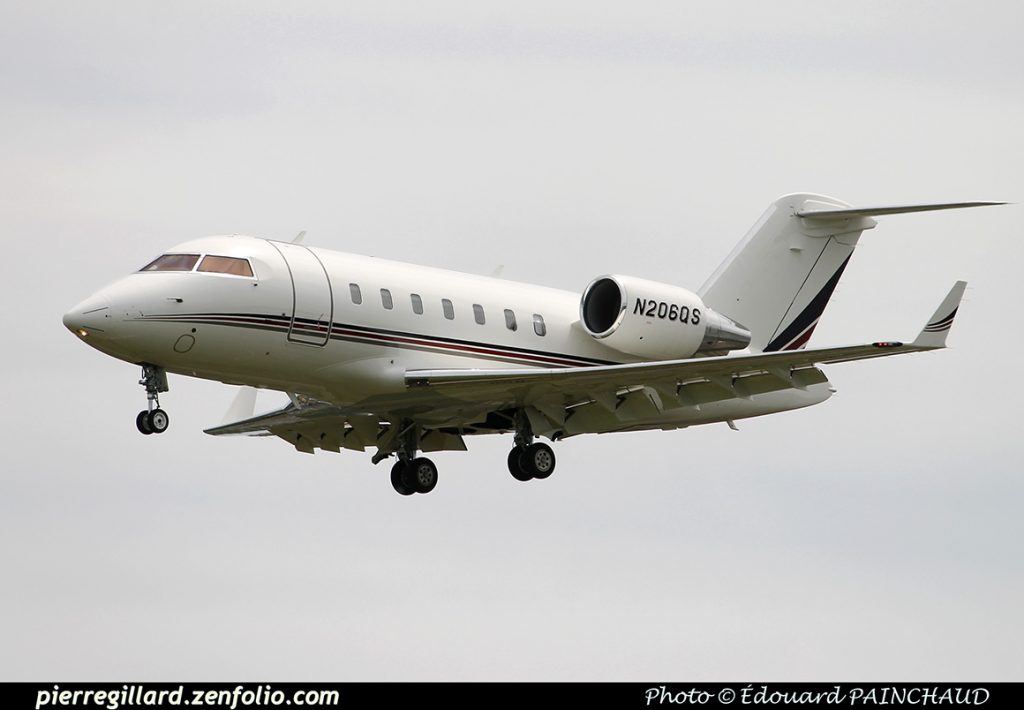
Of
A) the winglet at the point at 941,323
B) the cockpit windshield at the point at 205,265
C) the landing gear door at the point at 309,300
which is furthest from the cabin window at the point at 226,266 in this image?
the winglet at the point at 941,323

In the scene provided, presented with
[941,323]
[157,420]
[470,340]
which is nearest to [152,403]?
[157,420]

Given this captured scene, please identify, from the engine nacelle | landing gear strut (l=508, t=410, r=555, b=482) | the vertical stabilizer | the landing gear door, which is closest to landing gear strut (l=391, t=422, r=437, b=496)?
landing gear strut (l=508, t=410, r=555, b=482)

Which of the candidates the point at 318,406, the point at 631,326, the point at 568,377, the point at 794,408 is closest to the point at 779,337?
the point at 794,408

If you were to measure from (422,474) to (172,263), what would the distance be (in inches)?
245

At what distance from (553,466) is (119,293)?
7.53 metres

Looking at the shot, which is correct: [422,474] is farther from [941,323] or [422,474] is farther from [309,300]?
[941,323]

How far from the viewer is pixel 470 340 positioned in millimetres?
28688

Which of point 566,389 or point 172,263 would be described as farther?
point 566,389

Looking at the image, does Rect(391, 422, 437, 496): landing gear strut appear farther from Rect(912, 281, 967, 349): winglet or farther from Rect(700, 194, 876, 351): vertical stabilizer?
Rect(912, 281, 967, 349): winglet

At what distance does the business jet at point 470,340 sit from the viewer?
26109 mm

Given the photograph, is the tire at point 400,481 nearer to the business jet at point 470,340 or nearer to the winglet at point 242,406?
the business jet at point 470,340

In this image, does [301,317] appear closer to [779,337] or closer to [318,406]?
[318,406]

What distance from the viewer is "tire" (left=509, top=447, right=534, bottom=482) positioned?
29.2 meters

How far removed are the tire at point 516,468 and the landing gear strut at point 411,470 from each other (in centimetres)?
180
